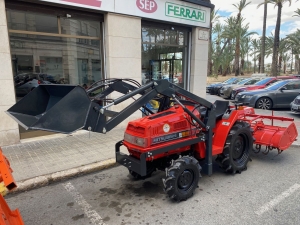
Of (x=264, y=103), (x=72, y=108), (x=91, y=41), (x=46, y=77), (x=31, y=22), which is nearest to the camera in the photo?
(x=72, y=108)

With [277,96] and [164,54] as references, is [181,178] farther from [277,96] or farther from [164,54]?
[277,96]

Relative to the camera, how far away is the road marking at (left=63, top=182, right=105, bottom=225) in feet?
10.2

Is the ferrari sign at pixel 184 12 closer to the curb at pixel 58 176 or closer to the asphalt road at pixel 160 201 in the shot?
the curb at pixel 58 176

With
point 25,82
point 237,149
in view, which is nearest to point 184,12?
point 25,82

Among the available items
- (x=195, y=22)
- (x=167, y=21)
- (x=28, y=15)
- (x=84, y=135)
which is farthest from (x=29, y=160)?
(x=195, y=22)

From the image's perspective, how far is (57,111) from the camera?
250cm

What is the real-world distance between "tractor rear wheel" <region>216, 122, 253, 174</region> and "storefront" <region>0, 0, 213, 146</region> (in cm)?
452

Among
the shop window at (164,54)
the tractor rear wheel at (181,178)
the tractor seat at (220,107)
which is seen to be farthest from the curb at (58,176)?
the shop window at (164,54)

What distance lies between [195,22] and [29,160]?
7697 millimetres

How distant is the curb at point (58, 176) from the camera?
4.01 metres

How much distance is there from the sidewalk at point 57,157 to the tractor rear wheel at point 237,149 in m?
2.33

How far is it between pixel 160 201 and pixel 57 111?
2096 mm

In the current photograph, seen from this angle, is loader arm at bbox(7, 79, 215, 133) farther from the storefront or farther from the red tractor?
the storefront

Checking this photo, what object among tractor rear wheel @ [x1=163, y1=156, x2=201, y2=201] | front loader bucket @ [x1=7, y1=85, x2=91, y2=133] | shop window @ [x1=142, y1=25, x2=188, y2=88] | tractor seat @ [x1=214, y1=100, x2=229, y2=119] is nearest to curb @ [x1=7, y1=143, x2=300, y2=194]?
front loader bucket @ [x1=7, y1=85, x2=91, y2=133]
